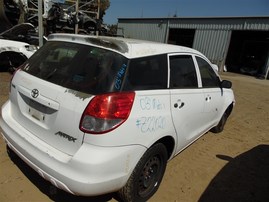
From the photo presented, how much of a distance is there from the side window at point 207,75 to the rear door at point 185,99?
0.26 meters

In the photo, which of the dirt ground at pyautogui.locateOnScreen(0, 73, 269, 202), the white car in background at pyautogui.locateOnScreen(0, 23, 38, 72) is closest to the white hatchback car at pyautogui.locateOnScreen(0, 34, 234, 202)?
the dirt ground at pyautogui.locateOnScreen(0, 73, 269, 202)

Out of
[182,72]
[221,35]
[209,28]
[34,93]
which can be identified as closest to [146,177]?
[182,72]

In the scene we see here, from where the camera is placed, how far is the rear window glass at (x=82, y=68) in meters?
2.37

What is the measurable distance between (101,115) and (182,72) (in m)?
1.48

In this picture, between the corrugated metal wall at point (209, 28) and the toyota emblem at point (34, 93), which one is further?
the corrugated metal wall at point (209, 28)

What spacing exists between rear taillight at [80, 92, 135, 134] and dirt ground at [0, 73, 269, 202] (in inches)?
42.2

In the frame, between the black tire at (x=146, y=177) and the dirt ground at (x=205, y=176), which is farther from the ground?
the black tire at (x=146, y=177)

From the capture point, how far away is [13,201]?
8.97 feet

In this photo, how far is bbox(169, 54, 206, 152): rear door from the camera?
302cm

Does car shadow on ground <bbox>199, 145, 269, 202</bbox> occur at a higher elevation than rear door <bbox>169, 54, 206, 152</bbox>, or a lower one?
lower

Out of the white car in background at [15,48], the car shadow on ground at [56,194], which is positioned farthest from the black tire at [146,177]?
the white car in background at [15,48]

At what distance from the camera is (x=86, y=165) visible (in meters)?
2.21

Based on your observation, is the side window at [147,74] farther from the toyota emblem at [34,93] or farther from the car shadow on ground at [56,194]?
the car shadow on ground at [56,194]

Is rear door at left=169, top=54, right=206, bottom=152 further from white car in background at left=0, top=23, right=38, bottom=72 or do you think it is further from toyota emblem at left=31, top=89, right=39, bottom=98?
white car in background at left=0, top=23, right=38, bottom=72
